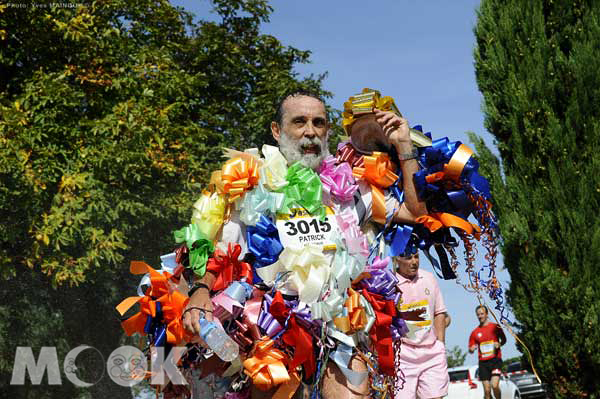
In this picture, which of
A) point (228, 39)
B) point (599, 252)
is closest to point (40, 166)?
point (228, 39)

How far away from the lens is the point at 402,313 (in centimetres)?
406

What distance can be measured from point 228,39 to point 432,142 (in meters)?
11.5

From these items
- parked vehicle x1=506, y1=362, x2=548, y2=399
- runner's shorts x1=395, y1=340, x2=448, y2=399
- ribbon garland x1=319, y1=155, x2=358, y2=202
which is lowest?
parked vehicle x1=506, y1=362, x2=548, y2=399

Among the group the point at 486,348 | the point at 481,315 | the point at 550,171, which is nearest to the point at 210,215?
the point at 550,171

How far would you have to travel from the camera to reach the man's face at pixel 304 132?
4.02 meters

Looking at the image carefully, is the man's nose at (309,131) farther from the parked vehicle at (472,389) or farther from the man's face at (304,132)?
the parked vehicle at (472,389)

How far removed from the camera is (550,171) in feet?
28.9

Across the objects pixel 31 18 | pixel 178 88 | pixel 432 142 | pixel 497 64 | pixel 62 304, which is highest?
pixel 31 18

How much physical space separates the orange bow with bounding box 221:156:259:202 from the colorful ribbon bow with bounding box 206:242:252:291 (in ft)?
0.86

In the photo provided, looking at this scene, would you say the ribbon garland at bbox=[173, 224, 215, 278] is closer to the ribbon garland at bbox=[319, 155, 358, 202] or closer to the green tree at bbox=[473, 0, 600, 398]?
the ribbon garland at bbox=[319, 155, 358, 202]

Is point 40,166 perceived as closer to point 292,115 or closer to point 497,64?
point 497,64

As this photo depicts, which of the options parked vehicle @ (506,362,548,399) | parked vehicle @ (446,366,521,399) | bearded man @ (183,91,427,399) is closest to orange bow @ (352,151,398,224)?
bearded man @ (183,91,427,399)

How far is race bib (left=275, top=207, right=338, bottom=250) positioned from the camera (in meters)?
3.86

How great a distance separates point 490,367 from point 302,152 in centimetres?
803
